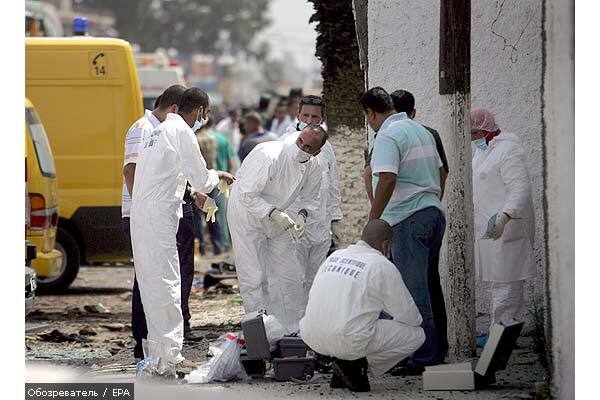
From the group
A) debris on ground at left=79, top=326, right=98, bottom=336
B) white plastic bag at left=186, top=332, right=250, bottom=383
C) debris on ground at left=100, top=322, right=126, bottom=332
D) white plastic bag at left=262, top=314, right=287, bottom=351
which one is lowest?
debris on ground at left=100, top=322, right=126, bottom=332

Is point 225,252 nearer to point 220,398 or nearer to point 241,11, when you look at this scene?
point 220,398

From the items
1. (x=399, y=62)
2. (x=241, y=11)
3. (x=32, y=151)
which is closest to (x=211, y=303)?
(x=32, y=151)

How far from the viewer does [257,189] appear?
9344 millimetres

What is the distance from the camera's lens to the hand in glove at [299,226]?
9602 millimetres

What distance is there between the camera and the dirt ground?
8.10m

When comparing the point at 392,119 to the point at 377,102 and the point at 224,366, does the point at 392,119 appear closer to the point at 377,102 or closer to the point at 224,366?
the point at 377,102

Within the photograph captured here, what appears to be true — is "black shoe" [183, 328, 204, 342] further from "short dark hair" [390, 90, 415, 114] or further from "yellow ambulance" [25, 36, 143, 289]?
"yellow ambulance" [25, 36, 143, 289]

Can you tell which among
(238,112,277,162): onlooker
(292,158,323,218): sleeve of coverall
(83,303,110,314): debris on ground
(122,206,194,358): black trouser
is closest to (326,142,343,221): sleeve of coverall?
(292,158,323,218): sleeve of coverall

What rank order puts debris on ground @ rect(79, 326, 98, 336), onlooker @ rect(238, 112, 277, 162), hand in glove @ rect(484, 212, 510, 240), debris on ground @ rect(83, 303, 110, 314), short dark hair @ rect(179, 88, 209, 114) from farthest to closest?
onlooker @ rect(238, 112, 277, 162), debris on ground @ rect(83, 303, 110, 314), debris on ground @ rect(79, 326, 98, 336), hand in glove @ rect(484, 212, 510, 240), short dark hair @ rect(179, 88, 209, 114)

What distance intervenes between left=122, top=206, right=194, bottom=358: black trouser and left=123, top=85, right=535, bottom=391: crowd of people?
1 centimetres

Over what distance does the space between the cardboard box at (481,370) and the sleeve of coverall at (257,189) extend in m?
1.86
